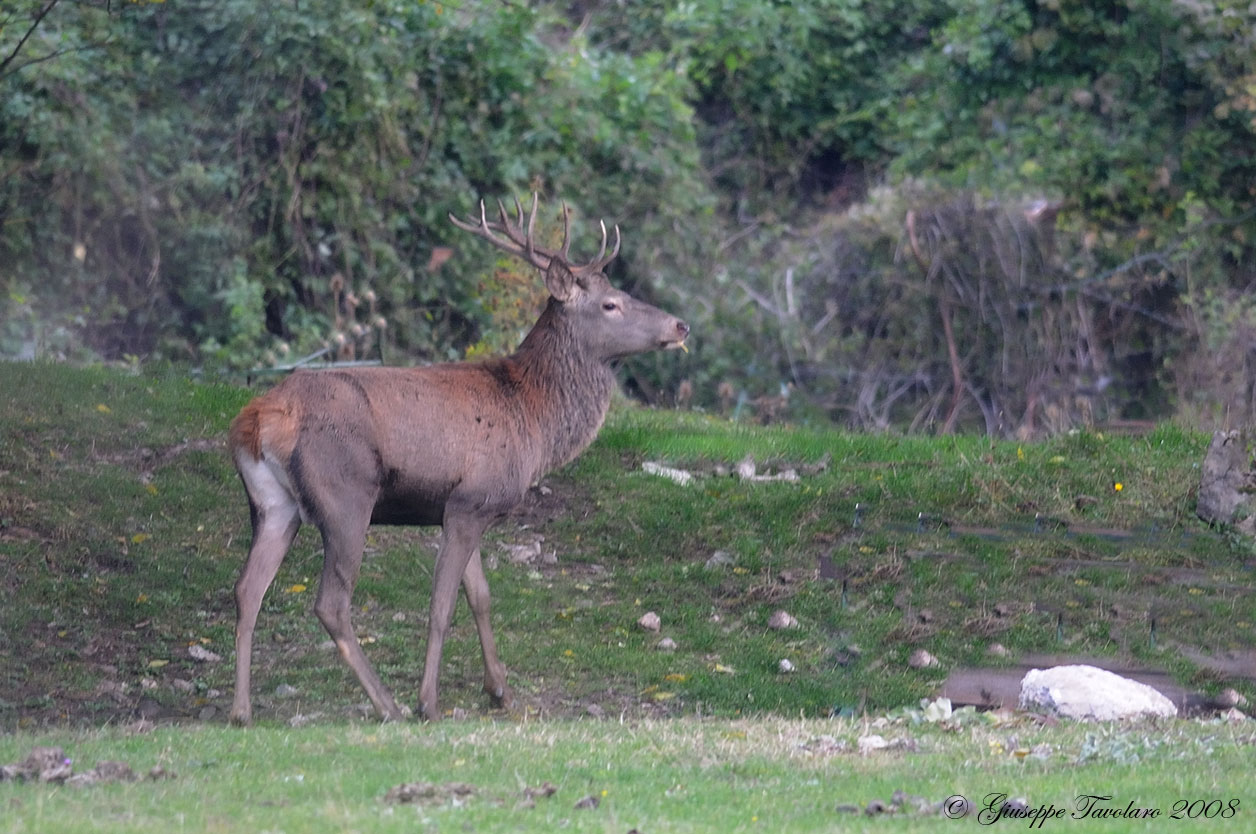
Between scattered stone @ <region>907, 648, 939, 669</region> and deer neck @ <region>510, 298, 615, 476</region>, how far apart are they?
2.09 meters

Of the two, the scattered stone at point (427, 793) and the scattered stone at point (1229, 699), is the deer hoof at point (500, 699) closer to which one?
the scattered stone at point (427, 793)

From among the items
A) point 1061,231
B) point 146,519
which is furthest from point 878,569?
point 1061,231

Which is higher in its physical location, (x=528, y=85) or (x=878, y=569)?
(x=528, y=85)

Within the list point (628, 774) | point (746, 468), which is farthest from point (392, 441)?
point (746, 468)

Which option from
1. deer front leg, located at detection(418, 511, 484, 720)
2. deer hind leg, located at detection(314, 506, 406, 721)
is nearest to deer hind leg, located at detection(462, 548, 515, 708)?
deer front leg, located at detection(418, 511, 484, 720)

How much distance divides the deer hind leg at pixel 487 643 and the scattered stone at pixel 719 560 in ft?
6.84

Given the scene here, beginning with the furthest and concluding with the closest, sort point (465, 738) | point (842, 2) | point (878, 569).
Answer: point (842, 2), point (878, 569), point (465, 738)

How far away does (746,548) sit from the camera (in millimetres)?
10258

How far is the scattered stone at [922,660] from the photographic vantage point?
353 inches

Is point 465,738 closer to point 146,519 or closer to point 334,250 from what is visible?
point 146,519

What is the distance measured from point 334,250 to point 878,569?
26.4ft

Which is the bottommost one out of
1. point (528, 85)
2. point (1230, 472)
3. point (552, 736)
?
point (552, 736)

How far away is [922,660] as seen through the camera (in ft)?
29.5

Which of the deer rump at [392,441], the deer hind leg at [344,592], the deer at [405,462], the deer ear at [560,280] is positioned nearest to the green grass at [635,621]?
the deer hind leg at [344,592]
